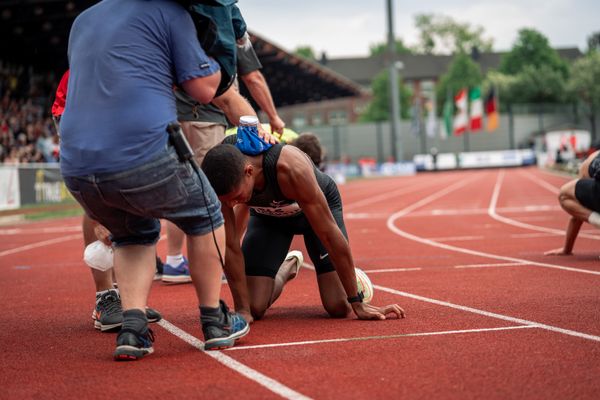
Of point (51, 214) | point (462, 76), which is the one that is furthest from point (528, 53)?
point (51, 214)

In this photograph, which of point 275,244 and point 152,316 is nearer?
point 152,316

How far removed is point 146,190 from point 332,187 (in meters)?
1.98

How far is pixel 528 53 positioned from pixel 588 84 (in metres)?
20.7

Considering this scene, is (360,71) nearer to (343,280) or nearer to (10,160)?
(10,160)

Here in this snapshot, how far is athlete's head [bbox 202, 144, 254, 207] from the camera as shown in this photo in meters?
4.44

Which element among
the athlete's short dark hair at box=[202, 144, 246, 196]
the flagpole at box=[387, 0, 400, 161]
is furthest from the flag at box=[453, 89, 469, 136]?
the athlete's short dark hair at box=[202, 144, 246, 196]

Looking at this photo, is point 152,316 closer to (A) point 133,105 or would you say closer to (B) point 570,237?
(A) point 133,105

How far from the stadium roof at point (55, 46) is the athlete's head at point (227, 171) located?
63.5 feet

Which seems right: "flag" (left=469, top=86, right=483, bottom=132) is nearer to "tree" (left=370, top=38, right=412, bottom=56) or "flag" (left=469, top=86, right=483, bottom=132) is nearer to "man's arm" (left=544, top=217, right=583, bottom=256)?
"man's arm" (left=544, top=217, right=583, bottom=256)

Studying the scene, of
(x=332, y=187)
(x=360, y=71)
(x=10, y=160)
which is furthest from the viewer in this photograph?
(x=360, y=71)

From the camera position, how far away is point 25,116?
89.5 ft

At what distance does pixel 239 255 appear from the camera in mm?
5113

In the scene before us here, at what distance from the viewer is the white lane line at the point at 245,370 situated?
11.5ft

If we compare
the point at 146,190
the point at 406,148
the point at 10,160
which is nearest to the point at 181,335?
the point at 146,190
